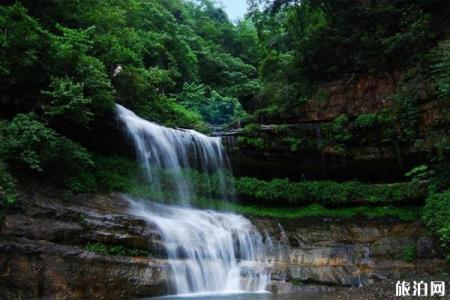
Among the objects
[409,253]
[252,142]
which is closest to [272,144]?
[252,142]

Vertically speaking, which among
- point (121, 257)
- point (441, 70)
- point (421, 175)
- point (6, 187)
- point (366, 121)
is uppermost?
point (441, 70)

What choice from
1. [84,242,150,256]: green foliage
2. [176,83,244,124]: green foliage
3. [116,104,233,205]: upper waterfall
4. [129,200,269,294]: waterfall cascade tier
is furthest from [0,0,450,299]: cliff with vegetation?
[176,83,244,124]: green foliage

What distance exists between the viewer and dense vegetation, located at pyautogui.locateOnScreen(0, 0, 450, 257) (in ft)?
34.2

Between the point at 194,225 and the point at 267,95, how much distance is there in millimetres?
9091

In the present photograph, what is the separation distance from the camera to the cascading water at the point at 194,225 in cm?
990

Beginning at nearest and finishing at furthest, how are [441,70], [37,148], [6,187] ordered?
[6,187], [37,148], [441,70]

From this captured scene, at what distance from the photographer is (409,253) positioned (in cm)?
1127

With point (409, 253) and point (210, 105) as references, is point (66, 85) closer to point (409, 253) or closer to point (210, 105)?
point (409, 253)

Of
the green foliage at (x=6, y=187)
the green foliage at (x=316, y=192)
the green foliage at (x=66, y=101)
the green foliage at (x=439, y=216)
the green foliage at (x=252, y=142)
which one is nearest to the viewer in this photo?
the green foliage at (x=6, y=187)

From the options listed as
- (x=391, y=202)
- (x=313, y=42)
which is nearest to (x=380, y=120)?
(x=391, y=202)

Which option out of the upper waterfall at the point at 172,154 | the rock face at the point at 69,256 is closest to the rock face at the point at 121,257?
the rock face at the point at 69,256

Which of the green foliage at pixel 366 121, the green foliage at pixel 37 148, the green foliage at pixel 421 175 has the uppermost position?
the green foliage at pixel 366 121

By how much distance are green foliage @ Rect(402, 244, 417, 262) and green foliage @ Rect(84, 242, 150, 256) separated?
694cm

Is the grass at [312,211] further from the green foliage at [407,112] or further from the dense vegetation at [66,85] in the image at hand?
the dense vegetation at [66,85]
